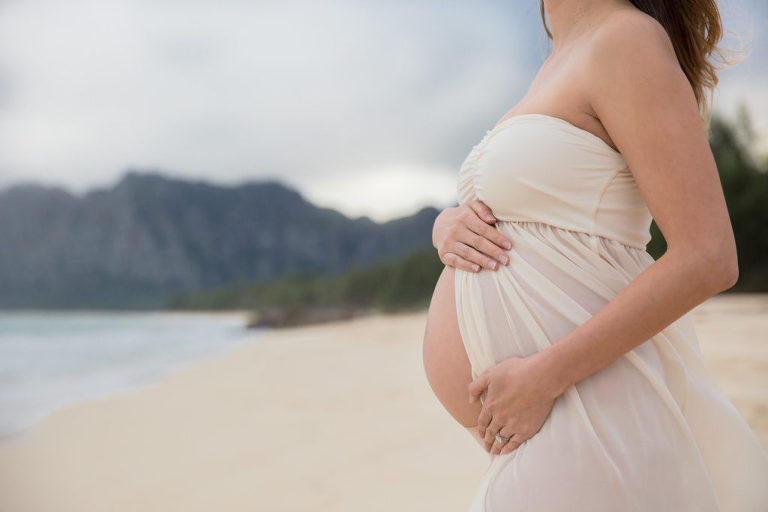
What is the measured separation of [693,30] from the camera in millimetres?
975

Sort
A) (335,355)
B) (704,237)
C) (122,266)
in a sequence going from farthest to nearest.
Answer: (122,266)
(335,355)
(704,237)

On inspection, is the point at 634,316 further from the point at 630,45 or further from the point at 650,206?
the point at 630,45

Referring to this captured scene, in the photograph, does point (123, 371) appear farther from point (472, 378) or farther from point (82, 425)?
point (472, 378)

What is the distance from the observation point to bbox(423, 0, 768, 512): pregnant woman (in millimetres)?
745

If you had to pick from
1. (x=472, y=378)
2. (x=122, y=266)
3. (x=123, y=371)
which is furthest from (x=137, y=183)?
(x=472, y=378)

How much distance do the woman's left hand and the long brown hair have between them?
0.63 metres

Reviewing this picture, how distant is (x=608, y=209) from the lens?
854 millimetres

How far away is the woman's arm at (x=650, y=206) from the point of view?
2.41ft

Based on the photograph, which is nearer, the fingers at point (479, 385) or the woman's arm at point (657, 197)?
the woman's arm at point (657, 197)

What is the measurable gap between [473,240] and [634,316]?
0.31 metres

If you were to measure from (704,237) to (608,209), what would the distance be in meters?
0.16

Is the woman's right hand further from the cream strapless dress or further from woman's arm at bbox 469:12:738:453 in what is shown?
woman's arm at bbox 469:12:738:453

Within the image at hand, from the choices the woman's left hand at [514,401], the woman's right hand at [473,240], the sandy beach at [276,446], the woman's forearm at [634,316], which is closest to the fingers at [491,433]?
the woman's left hand at [514,401]

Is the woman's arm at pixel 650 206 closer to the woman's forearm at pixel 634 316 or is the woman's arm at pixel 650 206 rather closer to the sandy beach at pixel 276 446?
the woman's forearm at pixel 634 316
